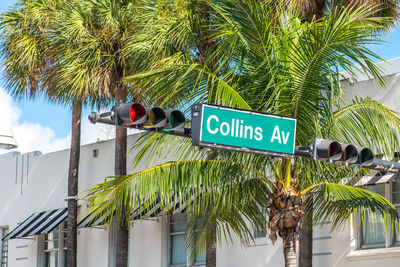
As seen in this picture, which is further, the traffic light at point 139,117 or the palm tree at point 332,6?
the palm tree at point 332,6

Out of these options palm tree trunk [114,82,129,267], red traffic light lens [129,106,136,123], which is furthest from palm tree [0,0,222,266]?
red traffic light lens [129,106,136,123]

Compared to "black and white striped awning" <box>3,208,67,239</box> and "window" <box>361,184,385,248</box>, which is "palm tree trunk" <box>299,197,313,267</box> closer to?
"window" <box>361,184,385,248</box>

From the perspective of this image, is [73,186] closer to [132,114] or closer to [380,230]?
[380,230]

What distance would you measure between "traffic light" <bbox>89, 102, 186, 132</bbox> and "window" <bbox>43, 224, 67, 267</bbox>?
1566cm

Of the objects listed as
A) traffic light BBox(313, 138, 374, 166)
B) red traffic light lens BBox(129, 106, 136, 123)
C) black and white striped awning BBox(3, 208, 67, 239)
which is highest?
red traffic light lens BBox(129, 106, 136, 123)

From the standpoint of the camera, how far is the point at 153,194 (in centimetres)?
1232

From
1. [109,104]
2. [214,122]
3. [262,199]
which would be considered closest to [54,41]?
[109,104]

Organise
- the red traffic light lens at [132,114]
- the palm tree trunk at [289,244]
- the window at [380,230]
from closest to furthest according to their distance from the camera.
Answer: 1. the red traffic light lens at [132,114]
2. the palm tree trunk at [289,244]
3. the window at [380,230]

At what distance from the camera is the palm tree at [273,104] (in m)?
12.1

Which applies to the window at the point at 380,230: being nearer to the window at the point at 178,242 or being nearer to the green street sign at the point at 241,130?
the window at the point at 178,242

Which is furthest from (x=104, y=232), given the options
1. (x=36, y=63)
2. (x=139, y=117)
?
(x=139, y=117)

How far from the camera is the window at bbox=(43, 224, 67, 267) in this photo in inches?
943

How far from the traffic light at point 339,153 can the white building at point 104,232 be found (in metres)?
5.42

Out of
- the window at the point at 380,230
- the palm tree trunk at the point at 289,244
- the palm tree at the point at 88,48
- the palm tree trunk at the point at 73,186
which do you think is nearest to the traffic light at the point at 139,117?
the palm tree trunk at the point at 289,244
